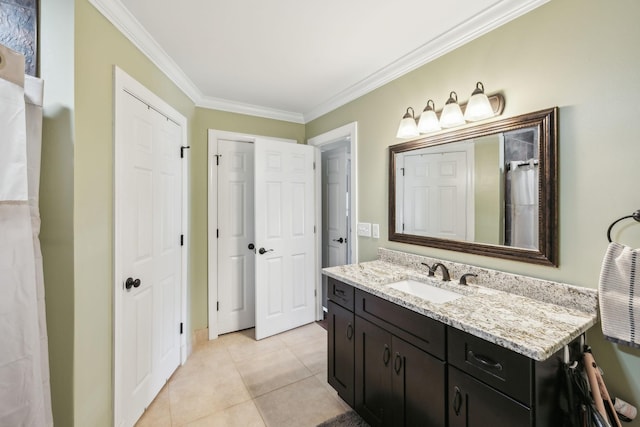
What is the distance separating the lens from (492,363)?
104 centimetres

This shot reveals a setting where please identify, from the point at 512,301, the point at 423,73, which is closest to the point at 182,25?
the point at 423,73

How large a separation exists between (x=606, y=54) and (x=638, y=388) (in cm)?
139

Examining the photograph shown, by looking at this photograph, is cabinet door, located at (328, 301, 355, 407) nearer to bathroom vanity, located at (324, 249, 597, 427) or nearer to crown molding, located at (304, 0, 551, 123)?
bathroom vanity, located at (324, 249, 597, 427)

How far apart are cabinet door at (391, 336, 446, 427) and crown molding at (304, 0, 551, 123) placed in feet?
5.86

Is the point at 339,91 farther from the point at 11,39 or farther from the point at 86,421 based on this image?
the point at 86,421

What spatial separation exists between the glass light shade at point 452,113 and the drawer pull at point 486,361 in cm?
127

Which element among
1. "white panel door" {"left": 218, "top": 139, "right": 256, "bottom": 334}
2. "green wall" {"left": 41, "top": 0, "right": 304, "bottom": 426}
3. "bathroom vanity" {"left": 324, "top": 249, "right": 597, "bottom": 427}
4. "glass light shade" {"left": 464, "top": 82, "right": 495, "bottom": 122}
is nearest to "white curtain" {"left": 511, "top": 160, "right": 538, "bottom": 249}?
"bathroom vanity" {"left": 324, "top": 249, "right": 597, "bottom": 427}

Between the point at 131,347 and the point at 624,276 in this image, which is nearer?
the point at 624,276

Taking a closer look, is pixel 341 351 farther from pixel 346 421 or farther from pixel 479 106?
pixel 479 106

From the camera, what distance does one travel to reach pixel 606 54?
3.88 ft

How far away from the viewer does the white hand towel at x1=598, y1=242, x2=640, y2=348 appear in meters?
1.05

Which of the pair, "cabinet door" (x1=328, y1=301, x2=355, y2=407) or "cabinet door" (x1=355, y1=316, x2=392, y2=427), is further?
"cabinet door" (x1=328, y1=301, x2=355, y2=407)

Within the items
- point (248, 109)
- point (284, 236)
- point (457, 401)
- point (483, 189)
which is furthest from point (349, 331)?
point (248, 109)

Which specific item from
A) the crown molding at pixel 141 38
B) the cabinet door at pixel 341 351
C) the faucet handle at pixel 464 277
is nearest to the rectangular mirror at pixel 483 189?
the faucet handle at pixel 464 277
